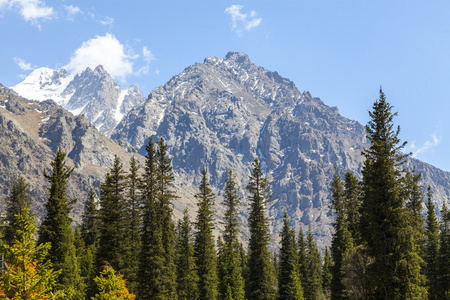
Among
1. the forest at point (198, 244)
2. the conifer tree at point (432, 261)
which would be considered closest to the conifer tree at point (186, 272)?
the forest at point (198, 244)

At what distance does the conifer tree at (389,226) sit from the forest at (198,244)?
3.0 inches

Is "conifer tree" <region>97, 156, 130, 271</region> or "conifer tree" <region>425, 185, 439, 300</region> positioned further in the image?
"conifer tree" <region>425, 185, 439, 300</region>

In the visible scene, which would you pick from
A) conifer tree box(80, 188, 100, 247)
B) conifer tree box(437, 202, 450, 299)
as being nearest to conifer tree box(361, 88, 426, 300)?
conifer tree box(437, 202, 450, 299)

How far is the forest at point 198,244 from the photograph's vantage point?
26038 mm

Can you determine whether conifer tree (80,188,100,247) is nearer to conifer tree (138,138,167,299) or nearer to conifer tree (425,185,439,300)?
conifer tree (138,138,167,299)

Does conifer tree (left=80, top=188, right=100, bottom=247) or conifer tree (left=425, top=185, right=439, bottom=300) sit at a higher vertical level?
conifer tree (left=80, top=188, right=100, bottom=247)

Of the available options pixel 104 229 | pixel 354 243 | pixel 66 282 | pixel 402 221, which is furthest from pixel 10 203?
pixel 402 221

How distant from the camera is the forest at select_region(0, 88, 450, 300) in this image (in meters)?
26.0

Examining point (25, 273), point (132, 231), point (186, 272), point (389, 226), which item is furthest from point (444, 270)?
point (25, 273)

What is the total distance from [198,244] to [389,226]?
2891 cm

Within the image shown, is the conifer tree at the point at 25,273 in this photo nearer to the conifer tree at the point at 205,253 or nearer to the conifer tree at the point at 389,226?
the conifer tree at the point at 389,226

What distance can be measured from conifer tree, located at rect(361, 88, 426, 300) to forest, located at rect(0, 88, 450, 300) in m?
0.08

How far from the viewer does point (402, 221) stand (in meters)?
27.8

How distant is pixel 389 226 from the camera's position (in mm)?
28125
